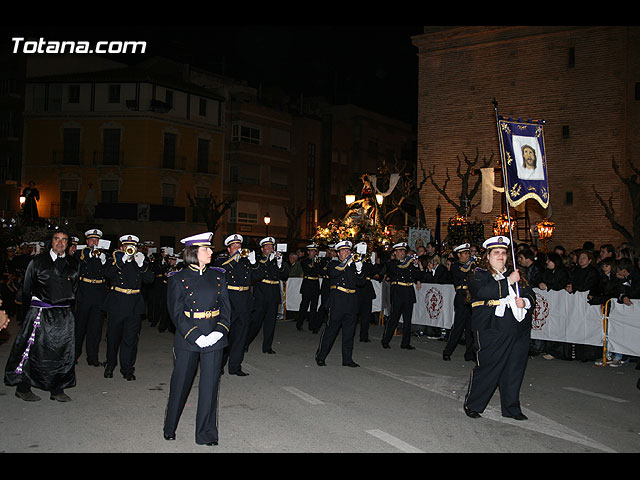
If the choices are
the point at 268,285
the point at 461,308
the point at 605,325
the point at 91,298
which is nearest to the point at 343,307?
the point at 268,285

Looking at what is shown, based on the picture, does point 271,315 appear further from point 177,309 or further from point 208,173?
point 208,173

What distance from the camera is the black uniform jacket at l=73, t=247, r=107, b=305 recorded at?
35.6 ft

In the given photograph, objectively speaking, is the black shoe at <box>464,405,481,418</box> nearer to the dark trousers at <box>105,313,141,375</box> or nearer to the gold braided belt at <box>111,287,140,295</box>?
the dark trousers at <box>105,313,141,375</box>

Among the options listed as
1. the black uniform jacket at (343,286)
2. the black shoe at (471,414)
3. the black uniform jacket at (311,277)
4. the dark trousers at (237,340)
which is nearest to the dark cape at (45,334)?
the dark trousers at (237,340)

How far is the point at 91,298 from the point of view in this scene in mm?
10828

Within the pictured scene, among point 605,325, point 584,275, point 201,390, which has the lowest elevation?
point 201,390

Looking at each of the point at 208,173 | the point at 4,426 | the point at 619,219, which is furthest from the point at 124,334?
the point at 208,173

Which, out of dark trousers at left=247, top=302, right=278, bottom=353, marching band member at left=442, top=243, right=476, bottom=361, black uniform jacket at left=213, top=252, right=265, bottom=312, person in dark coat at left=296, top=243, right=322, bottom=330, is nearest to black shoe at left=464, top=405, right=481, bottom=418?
marching band member at left=442, top=243, right=476, bottom=361

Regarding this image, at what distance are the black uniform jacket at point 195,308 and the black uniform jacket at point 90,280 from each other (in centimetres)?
496

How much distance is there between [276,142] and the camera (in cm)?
5541

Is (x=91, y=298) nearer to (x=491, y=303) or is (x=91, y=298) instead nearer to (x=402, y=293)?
(x=402, y=293)

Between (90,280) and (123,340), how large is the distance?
181 cm

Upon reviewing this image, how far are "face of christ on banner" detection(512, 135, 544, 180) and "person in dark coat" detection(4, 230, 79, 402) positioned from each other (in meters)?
6.01

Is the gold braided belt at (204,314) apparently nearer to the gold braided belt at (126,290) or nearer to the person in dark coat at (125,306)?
the person in dark coat at (125,306)
